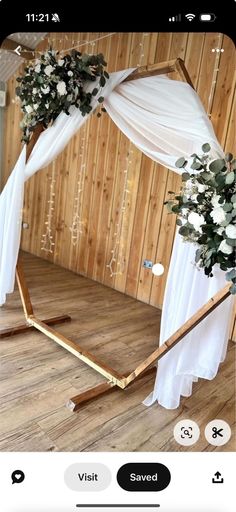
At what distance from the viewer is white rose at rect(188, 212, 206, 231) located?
826mm

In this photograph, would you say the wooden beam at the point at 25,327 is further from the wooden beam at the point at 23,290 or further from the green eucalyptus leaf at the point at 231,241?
the green eucalyptus leaf at the point at 231,241

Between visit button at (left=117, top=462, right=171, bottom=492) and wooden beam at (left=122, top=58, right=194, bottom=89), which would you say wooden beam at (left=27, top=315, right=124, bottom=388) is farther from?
wooden beam at (left=122, top=58, right=194, bottom=89)

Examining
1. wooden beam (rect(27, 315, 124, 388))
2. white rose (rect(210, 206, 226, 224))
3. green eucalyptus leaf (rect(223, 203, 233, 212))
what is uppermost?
green eucalyptus leaf (rect(223, 203, 233, 212))

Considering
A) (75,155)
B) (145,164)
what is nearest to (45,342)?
(145,164)

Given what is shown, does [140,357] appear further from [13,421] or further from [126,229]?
[126,229]

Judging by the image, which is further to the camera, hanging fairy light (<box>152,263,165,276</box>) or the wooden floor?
hanging fairy light (<box>152,263,165,276</box>)

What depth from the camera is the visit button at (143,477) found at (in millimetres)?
549

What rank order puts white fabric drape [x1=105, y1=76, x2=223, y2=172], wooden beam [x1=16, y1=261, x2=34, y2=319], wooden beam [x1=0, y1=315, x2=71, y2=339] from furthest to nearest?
wooden beam [x1=16, y1=261, x2=34, y2=319] < wooden beam [x1=0, y1=315, x2=71, y2=339] < white fabric drape [x1=105, y1=76, x2=223, y2=172]

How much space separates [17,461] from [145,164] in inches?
85.3

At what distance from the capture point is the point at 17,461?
56cm

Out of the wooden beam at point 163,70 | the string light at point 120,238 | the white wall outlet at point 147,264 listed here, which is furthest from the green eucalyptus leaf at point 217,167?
the string light at point 120,238

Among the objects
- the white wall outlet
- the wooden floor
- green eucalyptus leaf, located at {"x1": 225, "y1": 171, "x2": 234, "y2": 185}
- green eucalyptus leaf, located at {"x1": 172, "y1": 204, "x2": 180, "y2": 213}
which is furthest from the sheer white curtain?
the white wall outlet

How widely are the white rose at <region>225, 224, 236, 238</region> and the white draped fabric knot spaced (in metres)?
0.39
